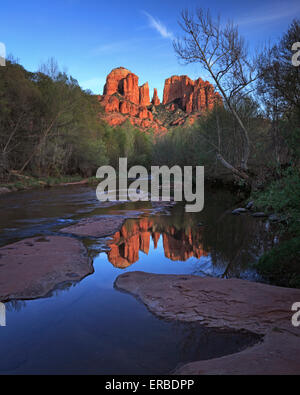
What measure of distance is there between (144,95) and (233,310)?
18160cm

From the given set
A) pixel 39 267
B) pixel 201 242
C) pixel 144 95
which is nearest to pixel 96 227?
pixel 201 242

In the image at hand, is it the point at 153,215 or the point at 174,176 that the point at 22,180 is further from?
the point at 174,176

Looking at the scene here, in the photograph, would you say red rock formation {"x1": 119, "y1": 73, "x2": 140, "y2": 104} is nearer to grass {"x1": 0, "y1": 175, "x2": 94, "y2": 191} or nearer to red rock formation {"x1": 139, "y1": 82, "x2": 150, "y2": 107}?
red rock formation {"x1": 139, "y1": 82, "x2": 150, "y2": 107}

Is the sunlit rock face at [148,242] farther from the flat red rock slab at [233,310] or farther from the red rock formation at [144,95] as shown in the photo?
the red rock formation at [144,95]

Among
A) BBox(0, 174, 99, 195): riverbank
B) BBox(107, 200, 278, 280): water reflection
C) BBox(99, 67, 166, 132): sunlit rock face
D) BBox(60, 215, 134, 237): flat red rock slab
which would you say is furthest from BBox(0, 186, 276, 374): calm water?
BBox(99, 67, 166, 132): sunlit rock face

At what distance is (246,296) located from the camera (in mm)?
4781

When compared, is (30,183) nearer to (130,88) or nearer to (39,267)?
(39,267)

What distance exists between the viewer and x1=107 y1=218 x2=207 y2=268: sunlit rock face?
8.12m

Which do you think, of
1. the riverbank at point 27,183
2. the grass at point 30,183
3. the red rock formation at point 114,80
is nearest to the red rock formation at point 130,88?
the red rock formation at point 114,80

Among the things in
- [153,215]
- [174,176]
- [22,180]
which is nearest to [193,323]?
[153,215]

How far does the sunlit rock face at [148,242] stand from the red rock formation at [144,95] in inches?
6659

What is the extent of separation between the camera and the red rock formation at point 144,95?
172 metres

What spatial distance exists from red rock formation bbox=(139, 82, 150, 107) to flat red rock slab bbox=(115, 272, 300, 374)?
575 ft

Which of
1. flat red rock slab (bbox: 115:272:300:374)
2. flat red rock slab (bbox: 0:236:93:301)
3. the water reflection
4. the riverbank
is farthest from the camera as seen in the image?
the riverbank
